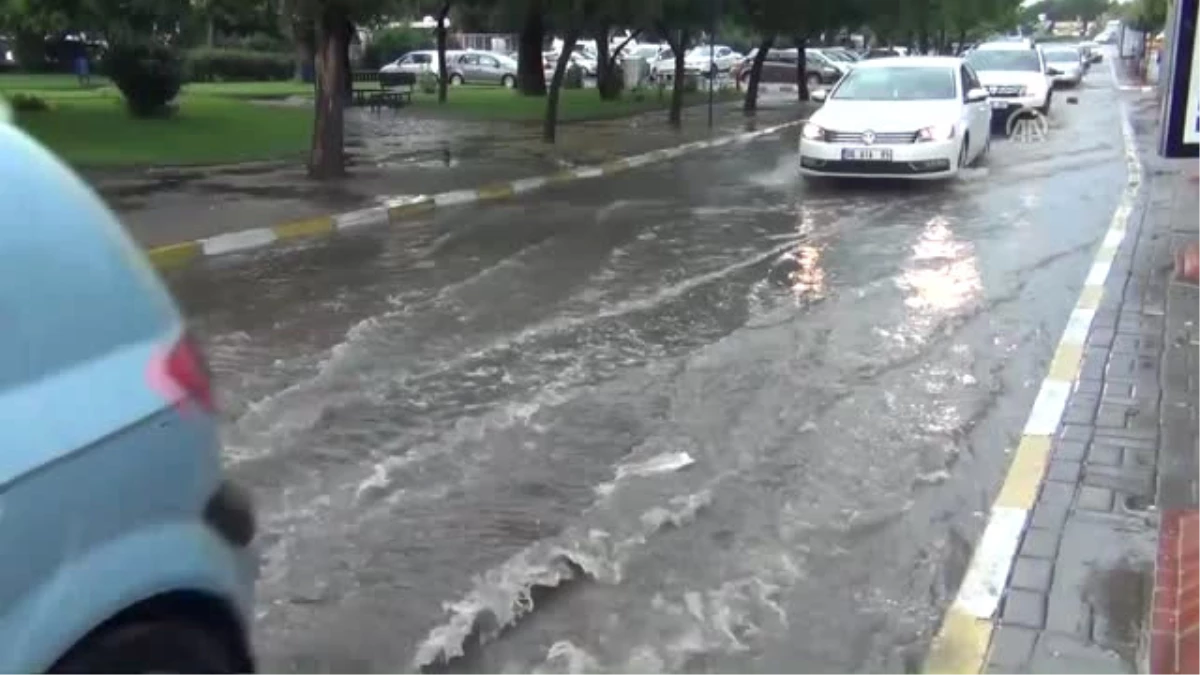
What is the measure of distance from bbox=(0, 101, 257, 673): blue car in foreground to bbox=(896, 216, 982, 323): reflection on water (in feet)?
23.6

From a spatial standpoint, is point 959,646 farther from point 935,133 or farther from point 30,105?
point 30,105

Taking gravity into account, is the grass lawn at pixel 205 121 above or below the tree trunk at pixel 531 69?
below

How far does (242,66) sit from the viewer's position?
48.0 metres

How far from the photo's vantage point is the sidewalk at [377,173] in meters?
14.4

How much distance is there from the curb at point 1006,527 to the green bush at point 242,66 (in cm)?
4139

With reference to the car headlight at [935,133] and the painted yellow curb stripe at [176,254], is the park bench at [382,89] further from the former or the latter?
the painted yellow curb stripe at [176,254]

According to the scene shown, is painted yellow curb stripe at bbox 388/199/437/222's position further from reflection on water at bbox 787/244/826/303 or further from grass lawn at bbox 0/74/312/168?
reflection on water at bbox 787/244/826/303

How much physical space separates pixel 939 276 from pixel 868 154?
627 centimetres

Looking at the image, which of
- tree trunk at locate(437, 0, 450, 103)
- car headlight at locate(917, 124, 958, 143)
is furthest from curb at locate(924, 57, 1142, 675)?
tree trunk at locate(437, 0, 450, 103)

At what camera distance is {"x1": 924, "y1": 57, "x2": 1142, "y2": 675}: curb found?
443 centimetres

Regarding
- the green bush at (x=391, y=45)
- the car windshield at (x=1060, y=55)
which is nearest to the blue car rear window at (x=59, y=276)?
the car windshield at (x=1060, y=55)

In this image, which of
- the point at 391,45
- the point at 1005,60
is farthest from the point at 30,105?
the point at 391,45

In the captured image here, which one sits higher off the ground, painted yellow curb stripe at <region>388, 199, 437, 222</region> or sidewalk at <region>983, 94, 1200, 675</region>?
painted yellow curb stripe at <region>388, 199, 437, 222</region>

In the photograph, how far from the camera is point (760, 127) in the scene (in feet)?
99.6
